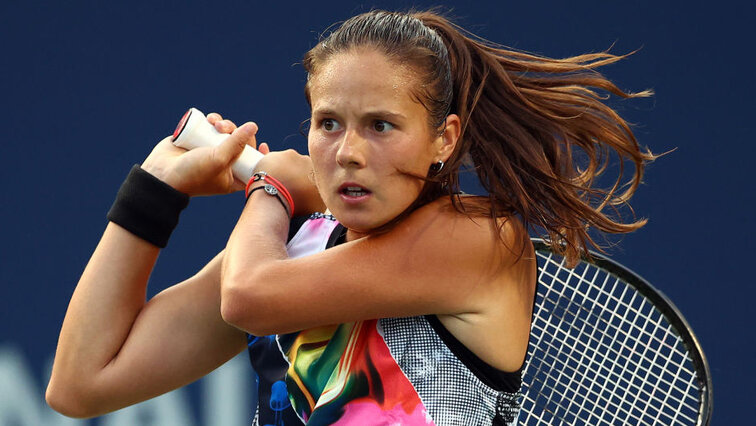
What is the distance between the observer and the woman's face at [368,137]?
183 centimetres

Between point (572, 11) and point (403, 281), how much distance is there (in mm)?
2510

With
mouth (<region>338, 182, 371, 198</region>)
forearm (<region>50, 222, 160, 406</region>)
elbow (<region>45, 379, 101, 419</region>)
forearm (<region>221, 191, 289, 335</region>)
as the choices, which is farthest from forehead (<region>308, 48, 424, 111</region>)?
elbow (<region>45, 379, 101, 419</region>)

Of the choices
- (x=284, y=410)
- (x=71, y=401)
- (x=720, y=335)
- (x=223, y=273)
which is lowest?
(x=71, y=401)

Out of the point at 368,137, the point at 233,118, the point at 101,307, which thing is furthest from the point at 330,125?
the point at 233,118

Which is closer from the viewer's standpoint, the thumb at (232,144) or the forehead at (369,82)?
the forehead at (369,82)

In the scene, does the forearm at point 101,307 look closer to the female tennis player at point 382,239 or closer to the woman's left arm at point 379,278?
the female tennis player at point 382,239

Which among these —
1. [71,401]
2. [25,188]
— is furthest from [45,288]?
[71,401]

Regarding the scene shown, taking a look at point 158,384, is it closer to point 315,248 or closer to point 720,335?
point 315,248

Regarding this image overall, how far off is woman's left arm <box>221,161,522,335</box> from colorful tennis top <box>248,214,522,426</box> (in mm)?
72

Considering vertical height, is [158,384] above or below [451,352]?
below

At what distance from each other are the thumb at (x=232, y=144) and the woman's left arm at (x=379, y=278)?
1.07ft

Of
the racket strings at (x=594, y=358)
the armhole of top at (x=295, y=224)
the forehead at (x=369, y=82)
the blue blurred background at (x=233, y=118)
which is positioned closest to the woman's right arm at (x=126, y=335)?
the armhole of top at (x=295, y=224)

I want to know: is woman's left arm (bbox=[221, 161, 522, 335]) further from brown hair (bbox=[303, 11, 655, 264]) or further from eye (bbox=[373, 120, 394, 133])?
eye (bbox=[373, 120, 394, 133])

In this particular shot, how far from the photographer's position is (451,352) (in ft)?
6.31
